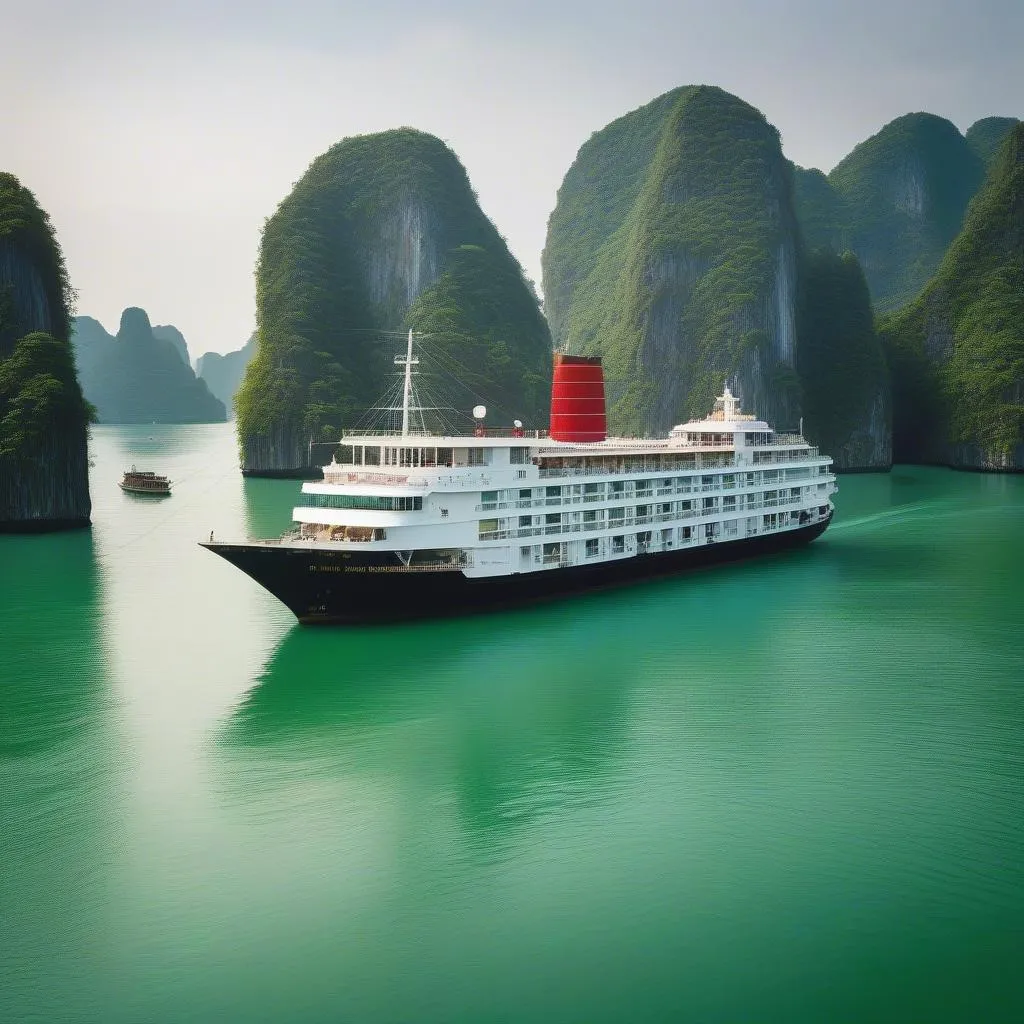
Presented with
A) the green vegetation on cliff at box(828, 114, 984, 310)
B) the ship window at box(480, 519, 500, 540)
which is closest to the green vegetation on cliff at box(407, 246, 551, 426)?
the green vegetation on cliff at box(828, 114, 984, 310)

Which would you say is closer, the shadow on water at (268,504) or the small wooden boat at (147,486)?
the shadow on water at (268,504)

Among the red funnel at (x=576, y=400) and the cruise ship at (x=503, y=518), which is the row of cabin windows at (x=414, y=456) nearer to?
the cruise ship at (x=503, y=518)

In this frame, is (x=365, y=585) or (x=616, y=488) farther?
(x=616, y=488)

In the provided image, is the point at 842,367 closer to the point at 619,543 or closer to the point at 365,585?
the point at 619,543

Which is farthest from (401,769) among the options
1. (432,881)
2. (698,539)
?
(698,539)

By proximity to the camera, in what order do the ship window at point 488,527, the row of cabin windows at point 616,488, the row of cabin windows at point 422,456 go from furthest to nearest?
the row of cabin windows at point 616,488
the row of cabin windows at point 422,456
the ship window at point 488,527

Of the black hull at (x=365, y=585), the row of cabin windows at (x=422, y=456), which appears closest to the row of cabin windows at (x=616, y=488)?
the row of cabin windows at (x=422, y=456)

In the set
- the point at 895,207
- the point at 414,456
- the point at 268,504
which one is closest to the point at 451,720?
the point at 414,456
